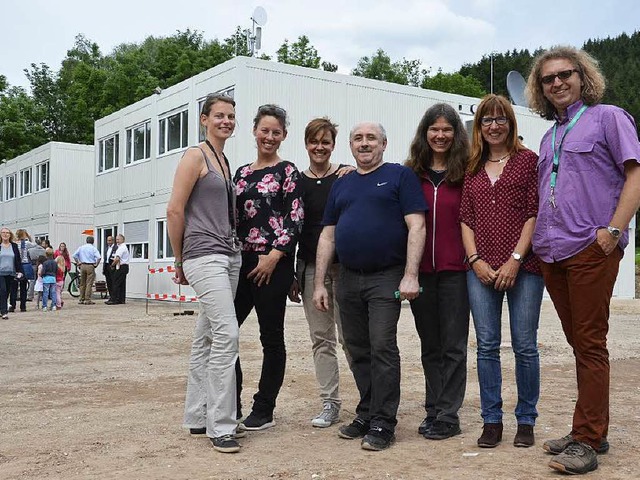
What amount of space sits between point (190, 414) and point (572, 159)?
2.83 metres

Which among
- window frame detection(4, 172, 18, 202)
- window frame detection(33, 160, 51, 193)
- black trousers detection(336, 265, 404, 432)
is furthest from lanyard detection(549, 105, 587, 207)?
window frame detection(4, 172, 18, 202)

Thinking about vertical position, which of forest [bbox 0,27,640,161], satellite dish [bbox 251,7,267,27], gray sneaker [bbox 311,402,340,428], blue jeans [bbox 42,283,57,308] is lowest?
gray sneaker [bbox 311,402,340,428]

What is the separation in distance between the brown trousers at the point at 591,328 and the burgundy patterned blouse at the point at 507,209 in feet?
1.27

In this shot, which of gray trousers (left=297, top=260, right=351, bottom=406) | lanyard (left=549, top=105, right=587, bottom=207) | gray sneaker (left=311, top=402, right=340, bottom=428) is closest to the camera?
lanyard (left=549, top=105, right=587, bottom=207)

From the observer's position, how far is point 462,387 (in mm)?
4891

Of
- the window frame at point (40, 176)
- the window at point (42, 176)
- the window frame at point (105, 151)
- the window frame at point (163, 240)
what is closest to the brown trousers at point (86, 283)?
the window frame at point (163, 240)

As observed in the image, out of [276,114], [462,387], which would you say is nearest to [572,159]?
[462,387]

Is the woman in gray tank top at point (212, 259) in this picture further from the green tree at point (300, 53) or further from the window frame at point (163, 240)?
the green tree at point (300, 53)

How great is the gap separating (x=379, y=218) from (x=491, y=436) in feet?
4.77

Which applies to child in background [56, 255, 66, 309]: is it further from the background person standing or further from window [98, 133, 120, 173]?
window [98, 133, 120, 173]

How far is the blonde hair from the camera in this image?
431cm

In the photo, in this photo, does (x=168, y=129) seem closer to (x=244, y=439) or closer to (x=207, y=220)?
(x=207, y=220)

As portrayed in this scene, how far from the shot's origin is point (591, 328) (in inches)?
163

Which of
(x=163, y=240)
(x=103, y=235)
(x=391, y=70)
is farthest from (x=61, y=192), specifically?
(x=391, y=70)
